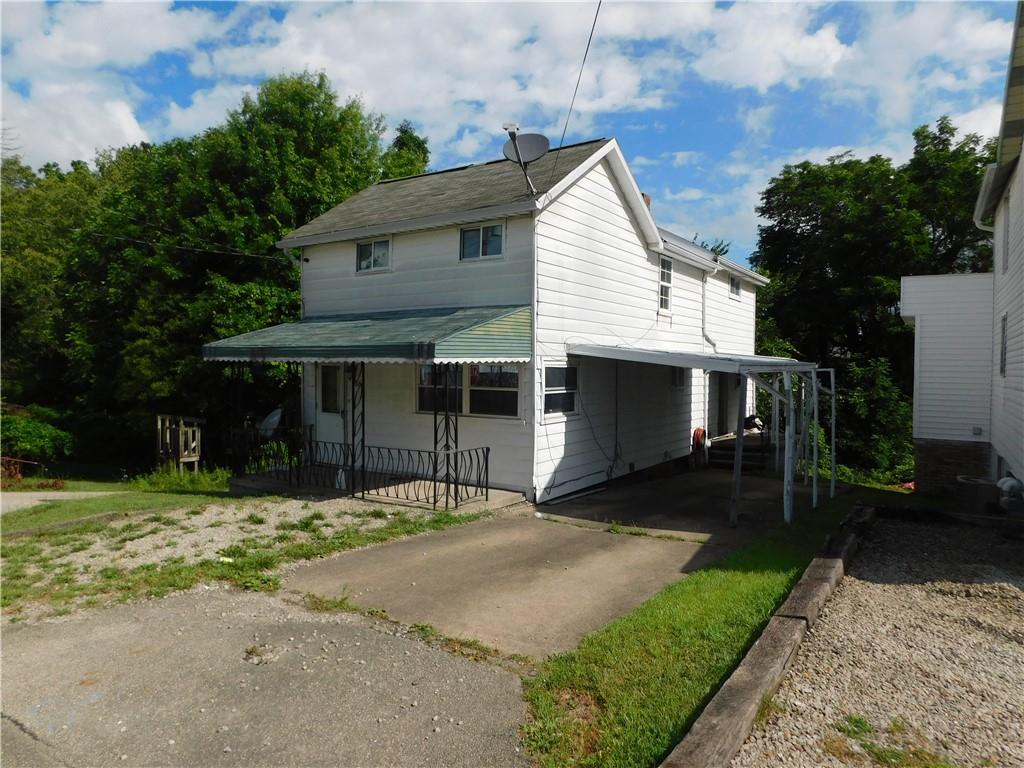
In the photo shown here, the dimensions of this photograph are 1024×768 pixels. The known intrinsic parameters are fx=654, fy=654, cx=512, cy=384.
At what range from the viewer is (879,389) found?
2334cm

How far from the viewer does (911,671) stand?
479cm

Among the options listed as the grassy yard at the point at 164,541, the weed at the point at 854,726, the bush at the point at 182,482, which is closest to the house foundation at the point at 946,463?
the grassy yard at the point at 164,541

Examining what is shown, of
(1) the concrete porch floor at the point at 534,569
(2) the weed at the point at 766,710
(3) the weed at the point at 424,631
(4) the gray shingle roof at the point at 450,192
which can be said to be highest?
(4) the gray shingle roof at the point at 450,192

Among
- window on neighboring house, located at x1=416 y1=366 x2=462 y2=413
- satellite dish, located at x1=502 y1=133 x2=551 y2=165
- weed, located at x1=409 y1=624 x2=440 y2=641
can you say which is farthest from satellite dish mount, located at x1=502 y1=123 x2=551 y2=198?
weed, located at x1=409 y1=624 x2=440 y2=641

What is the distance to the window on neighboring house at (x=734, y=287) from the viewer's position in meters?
19.7

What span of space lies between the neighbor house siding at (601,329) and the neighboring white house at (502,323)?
0.13 feet

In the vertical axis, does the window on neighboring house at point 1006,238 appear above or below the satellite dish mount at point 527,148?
below

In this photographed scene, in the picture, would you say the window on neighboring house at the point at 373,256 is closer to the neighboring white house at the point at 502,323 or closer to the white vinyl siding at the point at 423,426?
the neighboring white house at the point at 502,323

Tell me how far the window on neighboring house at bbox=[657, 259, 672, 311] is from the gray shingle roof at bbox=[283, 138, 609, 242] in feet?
12.6

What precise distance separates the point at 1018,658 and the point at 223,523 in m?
9.22

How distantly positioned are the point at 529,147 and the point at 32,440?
67.8 ft

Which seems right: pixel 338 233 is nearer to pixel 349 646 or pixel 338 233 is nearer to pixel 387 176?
pixel 349 646

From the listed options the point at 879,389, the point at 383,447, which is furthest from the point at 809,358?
the point at 383,447

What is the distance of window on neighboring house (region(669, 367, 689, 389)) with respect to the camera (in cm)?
1638
